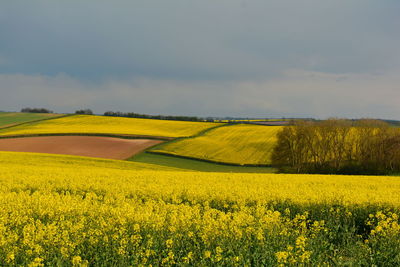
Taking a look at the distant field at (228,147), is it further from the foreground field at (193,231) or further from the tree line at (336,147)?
the foreground field at (193,231)

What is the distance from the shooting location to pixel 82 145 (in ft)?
188

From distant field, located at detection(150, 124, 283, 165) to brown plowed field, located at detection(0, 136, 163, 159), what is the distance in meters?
4.75

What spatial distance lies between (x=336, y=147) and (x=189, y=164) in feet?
71.7

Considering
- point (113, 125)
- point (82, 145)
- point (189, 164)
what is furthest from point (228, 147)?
point (113, 125)

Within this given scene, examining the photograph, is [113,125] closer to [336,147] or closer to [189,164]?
[189,164]

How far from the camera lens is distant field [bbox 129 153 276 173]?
164 ft

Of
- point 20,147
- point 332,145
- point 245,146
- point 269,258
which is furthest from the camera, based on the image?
point 245,146

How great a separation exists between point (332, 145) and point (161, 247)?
145 feet

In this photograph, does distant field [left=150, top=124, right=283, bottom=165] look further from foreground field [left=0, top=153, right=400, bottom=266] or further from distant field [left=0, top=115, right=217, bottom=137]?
foreground field [left=0, top=153, right=400, bottom=266]

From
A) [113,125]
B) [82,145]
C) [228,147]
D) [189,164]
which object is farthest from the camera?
[113,125]

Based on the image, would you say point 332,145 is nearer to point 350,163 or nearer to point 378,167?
point 350,163

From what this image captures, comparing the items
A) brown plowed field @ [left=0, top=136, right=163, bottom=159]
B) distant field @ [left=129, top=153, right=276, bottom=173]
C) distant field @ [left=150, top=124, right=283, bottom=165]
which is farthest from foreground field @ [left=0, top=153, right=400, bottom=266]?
distant field @ [left=150, top=124, right=283, bottom=165]

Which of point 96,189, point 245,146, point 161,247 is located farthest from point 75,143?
point 161,247

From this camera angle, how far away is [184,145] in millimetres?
62125
